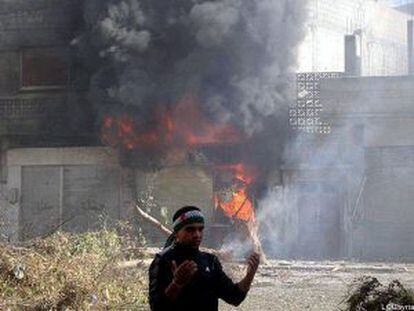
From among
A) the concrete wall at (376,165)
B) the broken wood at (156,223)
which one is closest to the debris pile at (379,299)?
the broken wood at (156,223)

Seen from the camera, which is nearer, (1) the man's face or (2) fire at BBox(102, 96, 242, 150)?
(1) the man's face

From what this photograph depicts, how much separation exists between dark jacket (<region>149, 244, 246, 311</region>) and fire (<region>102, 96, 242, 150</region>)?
1556cm

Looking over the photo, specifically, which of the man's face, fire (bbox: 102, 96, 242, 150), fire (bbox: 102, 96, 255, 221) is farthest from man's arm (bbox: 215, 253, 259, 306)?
fire (bbox: 102, 96, 242, 150)

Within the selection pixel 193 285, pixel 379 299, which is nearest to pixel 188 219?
pixel 193 285

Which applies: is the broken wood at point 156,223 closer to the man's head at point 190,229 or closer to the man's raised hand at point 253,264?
the man's raised hand at point 253,264

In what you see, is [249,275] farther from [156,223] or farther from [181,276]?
[156,223]

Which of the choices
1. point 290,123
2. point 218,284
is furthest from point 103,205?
point 218,284

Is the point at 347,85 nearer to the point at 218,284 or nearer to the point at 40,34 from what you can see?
the point at 40,34

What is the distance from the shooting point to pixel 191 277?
381cm

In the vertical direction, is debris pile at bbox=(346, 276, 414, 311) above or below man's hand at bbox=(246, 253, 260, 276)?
below

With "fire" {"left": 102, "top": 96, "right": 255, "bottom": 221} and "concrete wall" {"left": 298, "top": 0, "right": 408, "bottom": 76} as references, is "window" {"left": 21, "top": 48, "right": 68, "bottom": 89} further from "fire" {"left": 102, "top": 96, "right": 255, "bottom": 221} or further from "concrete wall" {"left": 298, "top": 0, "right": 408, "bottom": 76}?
"concrete wall" {"left": 298, "top": 0, "right": 408, "bottom": 76}

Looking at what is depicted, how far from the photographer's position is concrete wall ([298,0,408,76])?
25.8 metres

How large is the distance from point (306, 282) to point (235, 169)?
7524 millimetres

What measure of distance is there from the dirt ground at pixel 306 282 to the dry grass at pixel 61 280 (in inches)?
62.6
